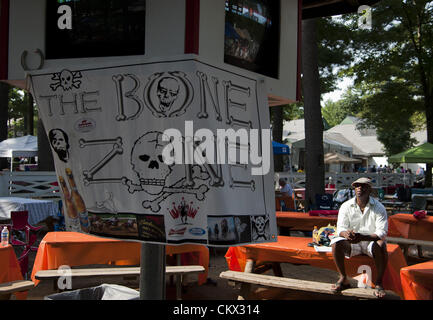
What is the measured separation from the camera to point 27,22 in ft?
8.86

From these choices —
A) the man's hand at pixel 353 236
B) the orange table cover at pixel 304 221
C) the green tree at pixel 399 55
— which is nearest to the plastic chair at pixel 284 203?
the orange table cover at pixel 304 221

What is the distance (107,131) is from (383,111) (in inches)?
929

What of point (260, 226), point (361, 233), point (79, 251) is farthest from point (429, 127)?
point (260, 226)

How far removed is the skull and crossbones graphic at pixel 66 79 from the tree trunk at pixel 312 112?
10074 mm

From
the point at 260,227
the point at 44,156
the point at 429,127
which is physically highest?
the point at 429,127

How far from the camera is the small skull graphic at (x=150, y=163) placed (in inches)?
93.8

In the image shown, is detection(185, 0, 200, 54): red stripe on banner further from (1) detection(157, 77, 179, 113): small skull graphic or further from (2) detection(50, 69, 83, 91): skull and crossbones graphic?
(2) detection(50, 69, 83, 91): skull and crossbones graphic

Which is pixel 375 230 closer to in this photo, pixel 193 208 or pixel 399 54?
pixel 193 208

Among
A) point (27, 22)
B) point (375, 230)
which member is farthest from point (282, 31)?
point (375, 230)

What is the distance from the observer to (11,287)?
4.89 metres

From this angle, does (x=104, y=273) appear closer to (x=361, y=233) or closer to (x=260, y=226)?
(x=361, y=233)

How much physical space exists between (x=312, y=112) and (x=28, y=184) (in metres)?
8.51

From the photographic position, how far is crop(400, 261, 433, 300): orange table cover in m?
4.85

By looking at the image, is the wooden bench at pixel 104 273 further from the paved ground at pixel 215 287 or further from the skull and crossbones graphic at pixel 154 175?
the skull and crossbones graphic at pixel 154 175
